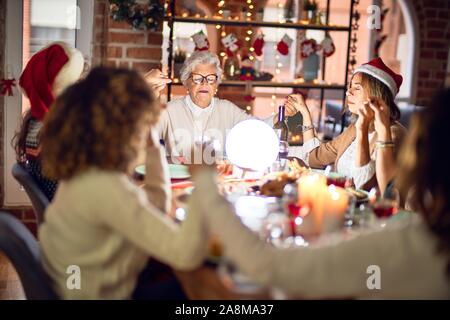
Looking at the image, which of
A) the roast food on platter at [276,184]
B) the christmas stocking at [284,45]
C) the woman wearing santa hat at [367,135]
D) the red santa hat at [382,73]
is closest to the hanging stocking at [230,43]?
the christmas stocking at [284,45]

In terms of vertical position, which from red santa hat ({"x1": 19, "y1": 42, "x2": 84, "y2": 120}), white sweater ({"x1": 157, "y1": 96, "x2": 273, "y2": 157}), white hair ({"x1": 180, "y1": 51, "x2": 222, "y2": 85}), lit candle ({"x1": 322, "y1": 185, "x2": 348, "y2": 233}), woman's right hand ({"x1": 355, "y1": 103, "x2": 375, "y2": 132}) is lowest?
lit candle ({"x1": 322, "y1": 185, "x2": 348, "y2": 233})

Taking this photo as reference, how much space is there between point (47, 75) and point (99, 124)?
1057mm

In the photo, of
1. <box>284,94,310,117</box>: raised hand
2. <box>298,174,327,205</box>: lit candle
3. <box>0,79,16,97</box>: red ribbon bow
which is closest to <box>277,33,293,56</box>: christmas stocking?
<box>284,94,310,117</box>: raised hand

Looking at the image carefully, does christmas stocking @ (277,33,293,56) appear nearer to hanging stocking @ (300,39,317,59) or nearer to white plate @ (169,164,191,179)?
hanging stocking @ (300,39,317,59)

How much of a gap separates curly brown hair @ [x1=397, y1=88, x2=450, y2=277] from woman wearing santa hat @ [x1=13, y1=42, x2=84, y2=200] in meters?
1.57

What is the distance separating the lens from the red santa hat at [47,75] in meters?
2.50

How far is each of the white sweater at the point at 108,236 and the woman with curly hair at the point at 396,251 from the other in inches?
7.9

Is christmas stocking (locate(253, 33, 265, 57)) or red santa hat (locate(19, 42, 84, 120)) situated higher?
christmas stocking (locate(253, 33, 265, 57))

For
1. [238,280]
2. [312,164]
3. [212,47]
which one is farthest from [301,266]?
[212,47]

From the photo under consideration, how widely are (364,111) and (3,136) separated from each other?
239 cm

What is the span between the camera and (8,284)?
3316mm

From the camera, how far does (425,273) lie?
50.4 inches

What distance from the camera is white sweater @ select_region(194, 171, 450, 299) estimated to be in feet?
4.11
